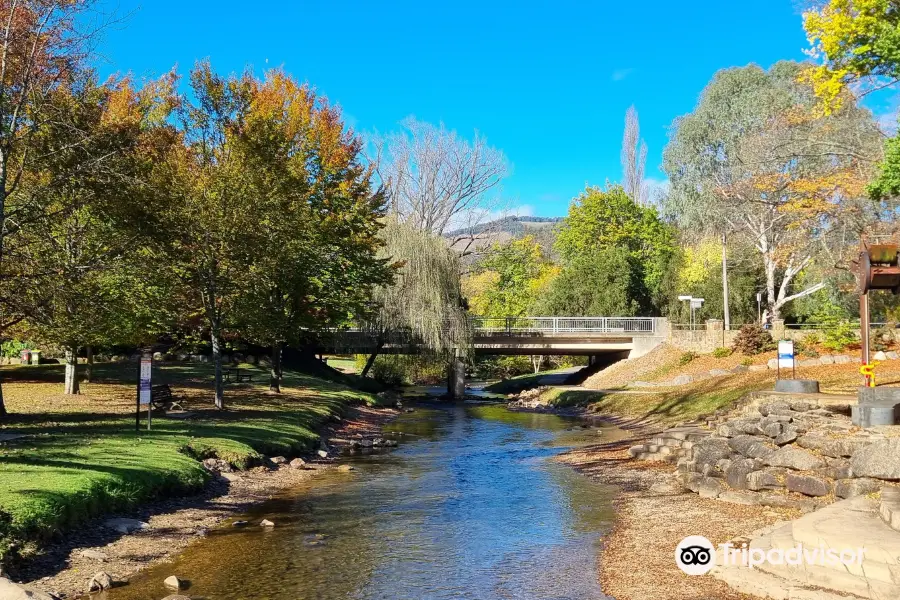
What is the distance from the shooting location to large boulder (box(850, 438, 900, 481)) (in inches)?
468

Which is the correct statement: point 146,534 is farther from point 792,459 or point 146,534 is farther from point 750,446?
point 750,446

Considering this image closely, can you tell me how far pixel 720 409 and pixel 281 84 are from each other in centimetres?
2902

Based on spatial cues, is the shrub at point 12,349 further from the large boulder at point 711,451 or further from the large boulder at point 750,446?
the large boulder at point 750,446

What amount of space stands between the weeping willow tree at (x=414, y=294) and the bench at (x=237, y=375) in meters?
7.90

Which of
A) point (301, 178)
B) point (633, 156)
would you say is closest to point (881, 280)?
point (301, 178)

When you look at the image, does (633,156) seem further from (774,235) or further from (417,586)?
(417,586)

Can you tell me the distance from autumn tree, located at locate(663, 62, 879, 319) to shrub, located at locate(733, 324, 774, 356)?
4.83m

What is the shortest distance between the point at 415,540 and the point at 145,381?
8.82m

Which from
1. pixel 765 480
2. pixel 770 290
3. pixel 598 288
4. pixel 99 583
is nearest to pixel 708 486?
pixel 765 480

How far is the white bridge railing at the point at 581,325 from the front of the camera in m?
47.8

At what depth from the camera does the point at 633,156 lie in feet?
272

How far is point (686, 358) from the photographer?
41875 mm

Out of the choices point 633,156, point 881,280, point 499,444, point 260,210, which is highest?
point 633,156

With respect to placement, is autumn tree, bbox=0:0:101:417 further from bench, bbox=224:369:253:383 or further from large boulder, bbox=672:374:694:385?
large boulder, bbox=672:374:694:385
